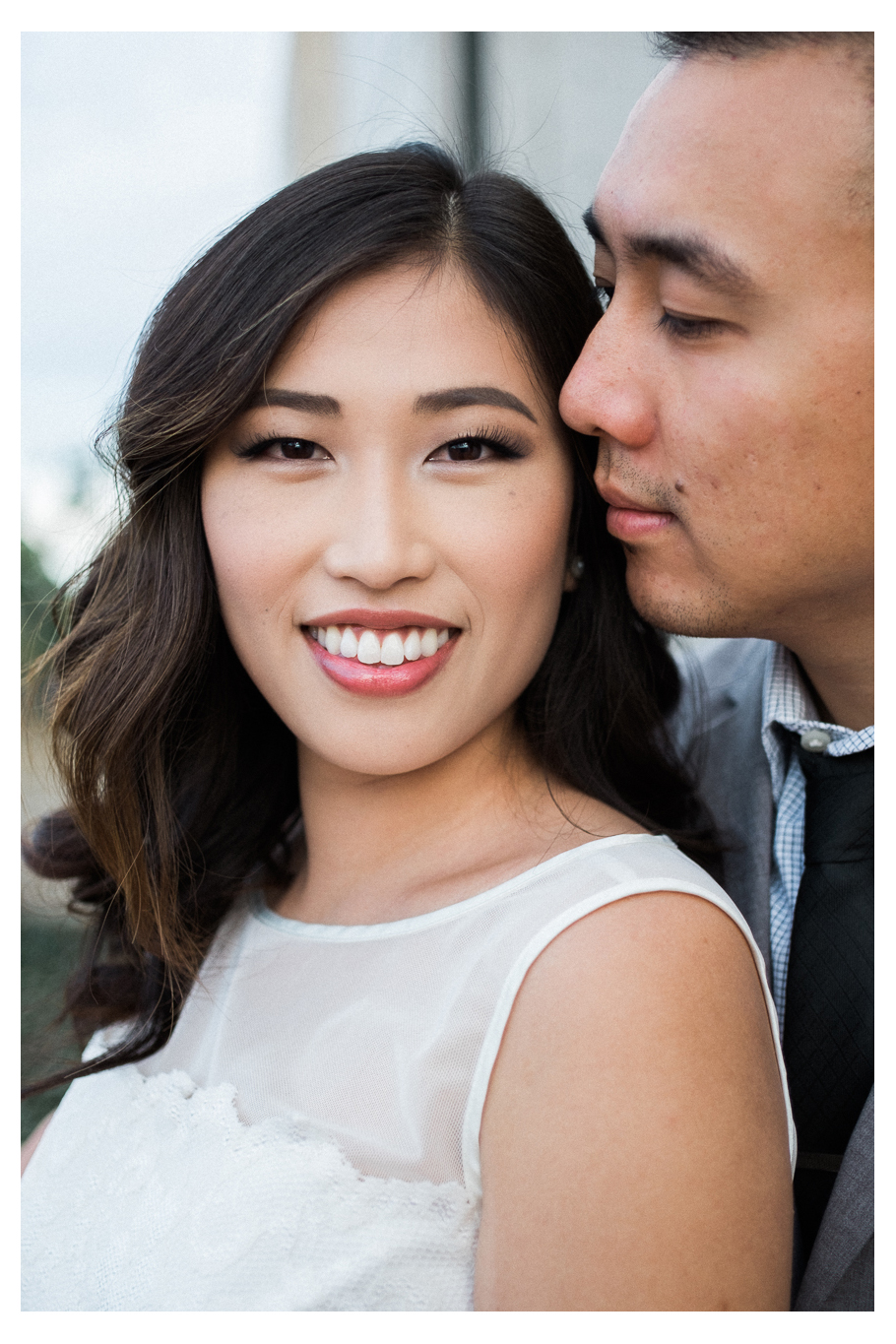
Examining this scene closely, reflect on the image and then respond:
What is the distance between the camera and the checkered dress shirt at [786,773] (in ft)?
5.08

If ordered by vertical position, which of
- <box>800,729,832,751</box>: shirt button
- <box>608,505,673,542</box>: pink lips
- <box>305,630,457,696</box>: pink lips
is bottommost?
<box>800,729,832,751</box>: shirt button

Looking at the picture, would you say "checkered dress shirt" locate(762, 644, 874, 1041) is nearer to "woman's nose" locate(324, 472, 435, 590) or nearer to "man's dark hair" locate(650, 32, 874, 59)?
"woman's nose" locate(324, 472, 435, 590)

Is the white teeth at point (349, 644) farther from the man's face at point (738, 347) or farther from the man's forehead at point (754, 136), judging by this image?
the man's forehead at point (754, 136)

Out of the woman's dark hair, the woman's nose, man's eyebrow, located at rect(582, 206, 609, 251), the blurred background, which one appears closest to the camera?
the woman's nose

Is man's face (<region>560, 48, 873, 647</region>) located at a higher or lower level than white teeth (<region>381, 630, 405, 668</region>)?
higher

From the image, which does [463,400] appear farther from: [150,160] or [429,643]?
[150,160]

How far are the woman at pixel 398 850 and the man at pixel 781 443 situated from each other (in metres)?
0.11

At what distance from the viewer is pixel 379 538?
1.24 m

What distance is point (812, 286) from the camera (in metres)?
1.31

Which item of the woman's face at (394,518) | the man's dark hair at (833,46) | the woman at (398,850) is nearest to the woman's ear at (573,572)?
the woman at (398,850)

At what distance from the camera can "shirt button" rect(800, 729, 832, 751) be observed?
1593 millimetres

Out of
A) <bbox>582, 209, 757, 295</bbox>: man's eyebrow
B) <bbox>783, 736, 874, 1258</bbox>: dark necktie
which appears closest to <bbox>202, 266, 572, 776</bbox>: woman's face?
<bbox>582, 209, 757, 295</bbox>: man's eyebrow

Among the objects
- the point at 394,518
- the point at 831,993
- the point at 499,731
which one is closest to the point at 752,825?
the point at 831,993
